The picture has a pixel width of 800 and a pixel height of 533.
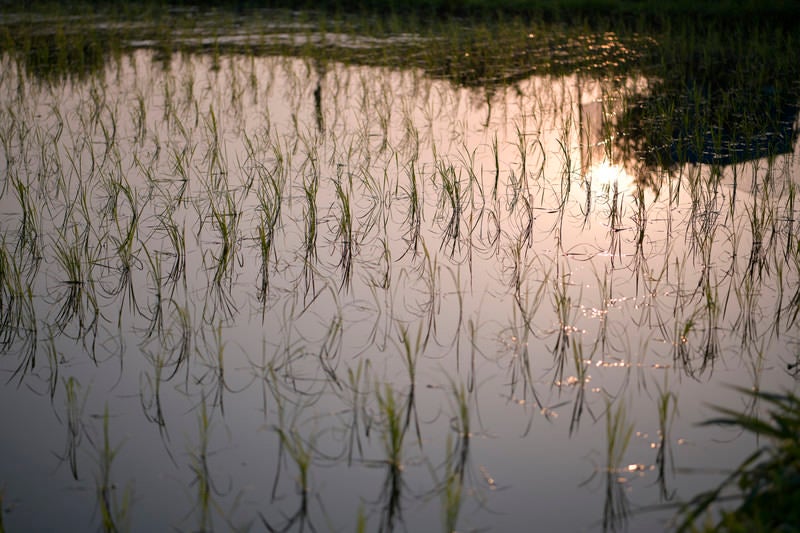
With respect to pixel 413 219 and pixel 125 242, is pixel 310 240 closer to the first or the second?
pixel 413 219

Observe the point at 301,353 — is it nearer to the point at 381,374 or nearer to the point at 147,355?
the point at 381,374

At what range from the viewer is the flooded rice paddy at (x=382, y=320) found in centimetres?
216

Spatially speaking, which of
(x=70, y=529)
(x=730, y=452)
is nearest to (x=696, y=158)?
(x=730, y=452)

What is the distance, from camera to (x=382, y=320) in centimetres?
303

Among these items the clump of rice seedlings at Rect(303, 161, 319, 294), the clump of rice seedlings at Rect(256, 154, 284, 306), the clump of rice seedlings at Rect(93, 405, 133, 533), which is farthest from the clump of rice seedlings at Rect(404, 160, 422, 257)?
the clump of rice seedlings at Rect(93, 405, 133, 533)

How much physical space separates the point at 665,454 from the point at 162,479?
51.0 inches

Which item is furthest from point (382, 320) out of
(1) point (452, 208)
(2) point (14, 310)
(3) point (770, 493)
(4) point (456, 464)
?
(3) point (770, 493)

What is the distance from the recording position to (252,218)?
3.99 metres

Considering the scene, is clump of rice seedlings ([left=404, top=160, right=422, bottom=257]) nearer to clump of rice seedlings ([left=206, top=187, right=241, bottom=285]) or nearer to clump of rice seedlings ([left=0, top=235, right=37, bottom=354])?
clump of rice seedlings ([left=206, top=187, right=241, bottom=285])

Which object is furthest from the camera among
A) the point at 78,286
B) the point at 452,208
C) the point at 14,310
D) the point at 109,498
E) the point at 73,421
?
the point at 452,208

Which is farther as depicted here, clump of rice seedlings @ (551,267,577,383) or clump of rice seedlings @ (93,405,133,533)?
clump of rice seedlings @ (551,267,577,383)

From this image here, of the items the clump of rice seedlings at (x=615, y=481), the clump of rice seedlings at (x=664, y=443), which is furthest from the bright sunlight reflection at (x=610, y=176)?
the clump of rice seedlings at (x=615, y=481)

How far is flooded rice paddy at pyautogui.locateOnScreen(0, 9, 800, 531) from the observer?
2162 mm

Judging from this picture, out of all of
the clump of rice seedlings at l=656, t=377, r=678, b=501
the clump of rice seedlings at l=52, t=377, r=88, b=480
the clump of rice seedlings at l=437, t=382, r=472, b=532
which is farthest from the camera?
the clump of rice seedlings at l=52, t=377, r=88, b=480
